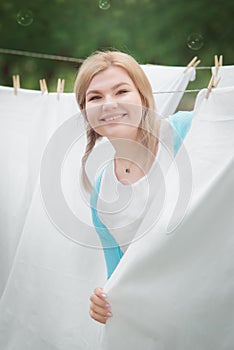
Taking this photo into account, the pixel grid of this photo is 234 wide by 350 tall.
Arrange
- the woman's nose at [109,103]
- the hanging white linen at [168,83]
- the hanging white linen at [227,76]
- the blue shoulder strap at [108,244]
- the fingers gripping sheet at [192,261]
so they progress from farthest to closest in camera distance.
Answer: the hanging white linen at [168,83] → the hanging white linen at [227,76] → the blue shoulder strap at [108,244] → the woman's nose at [109,103] → the fingers gripping sheet at [192,261]

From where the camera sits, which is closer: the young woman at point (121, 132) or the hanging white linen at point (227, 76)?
the young woman at point (121, 132)

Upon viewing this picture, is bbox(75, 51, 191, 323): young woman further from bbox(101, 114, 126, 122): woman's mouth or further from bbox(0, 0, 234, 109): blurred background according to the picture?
bbox(0, 0, 234, 109): blurred background

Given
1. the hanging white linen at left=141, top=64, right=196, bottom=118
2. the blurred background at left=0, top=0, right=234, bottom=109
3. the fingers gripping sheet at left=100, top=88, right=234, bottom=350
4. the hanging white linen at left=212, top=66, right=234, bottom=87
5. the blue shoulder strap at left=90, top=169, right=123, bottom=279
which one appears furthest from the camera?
the blurred background at left=0, top=0, right=234, bottom=109

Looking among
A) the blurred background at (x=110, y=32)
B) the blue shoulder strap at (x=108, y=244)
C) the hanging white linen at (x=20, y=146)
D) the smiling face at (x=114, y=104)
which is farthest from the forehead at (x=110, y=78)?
the blurred background at (x=110, y=32)

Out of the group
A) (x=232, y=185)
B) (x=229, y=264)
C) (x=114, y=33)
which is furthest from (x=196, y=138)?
(x=114, y=33)

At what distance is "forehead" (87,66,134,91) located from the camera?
3.57 feet

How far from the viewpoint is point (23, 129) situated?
1.50m

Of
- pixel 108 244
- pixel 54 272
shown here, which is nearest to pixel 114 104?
pixel 108 244

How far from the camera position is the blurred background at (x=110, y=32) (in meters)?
4.31

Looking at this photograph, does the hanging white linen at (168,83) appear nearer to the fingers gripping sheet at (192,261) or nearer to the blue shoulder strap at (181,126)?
the blue shoulder strap at (181,126)

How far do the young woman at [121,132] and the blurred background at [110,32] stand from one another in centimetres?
308

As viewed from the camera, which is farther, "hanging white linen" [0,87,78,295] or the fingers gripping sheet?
"hanging white linen" [0,87,78,295]

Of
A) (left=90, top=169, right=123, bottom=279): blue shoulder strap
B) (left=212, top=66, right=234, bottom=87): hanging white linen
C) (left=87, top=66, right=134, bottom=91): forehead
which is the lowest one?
(left=90, top=169, right=123, bottom=279): blue shoulder strap

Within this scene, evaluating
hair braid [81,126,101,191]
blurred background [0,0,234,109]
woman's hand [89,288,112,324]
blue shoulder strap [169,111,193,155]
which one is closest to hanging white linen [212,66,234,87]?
blue shoulder strap [169,111,193,155]
